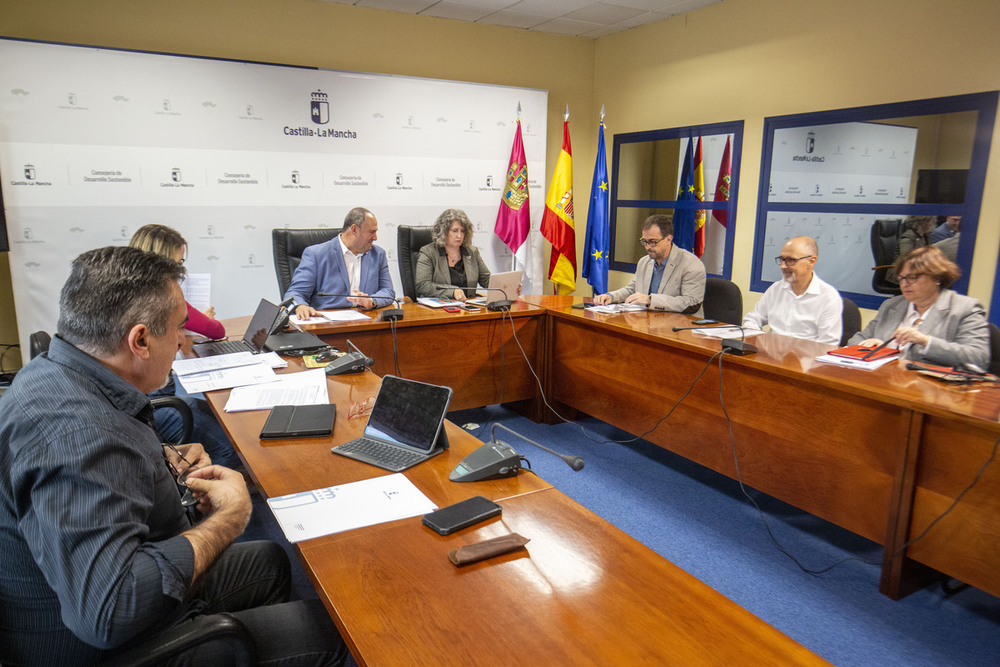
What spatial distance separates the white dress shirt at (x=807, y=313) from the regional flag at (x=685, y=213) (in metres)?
1.74

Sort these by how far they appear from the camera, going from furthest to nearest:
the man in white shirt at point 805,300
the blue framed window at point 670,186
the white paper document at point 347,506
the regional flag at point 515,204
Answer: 1. the regional flag at point 515,204
2. the blue framed window at point 670,186
3. the man in white shirt at point 805,300
4. the white paper document at point 347,506

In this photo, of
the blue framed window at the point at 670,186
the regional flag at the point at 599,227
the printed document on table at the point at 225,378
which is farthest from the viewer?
the regional flag at the point at 599,227

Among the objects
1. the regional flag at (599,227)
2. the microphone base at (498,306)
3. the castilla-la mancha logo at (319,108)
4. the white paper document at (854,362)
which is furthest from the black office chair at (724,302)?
the castilla-la mancha logo at (319,108)

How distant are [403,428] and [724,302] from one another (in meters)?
2.55

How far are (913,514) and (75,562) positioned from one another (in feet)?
7.51

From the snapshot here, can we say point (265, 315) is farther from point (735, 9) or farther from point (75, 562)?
point (735, 9)

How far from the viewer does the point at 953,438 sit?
Answer: 190cm

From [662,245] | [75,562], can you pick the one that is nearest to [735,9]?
[662,245]

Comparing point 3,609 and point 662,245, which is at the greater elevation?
point 662,245

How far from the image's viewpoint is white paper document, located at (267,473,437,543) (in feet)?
4.13

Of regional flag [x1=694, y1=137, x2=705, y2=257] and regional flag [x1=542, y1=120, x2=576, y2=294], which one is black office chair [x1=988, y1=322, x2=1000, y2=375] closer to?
regional flag [x1=694, y1=137, x2=705, y2=257]

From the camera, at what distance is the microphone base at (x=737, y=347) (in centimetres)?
252

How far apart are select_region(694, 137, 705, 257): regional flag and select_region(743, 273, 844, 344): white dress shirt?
1.67 meters

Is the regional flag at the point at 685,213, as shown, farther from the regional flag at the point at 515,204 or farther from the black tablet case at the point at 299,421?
the black tablet case at the point at 299,421
